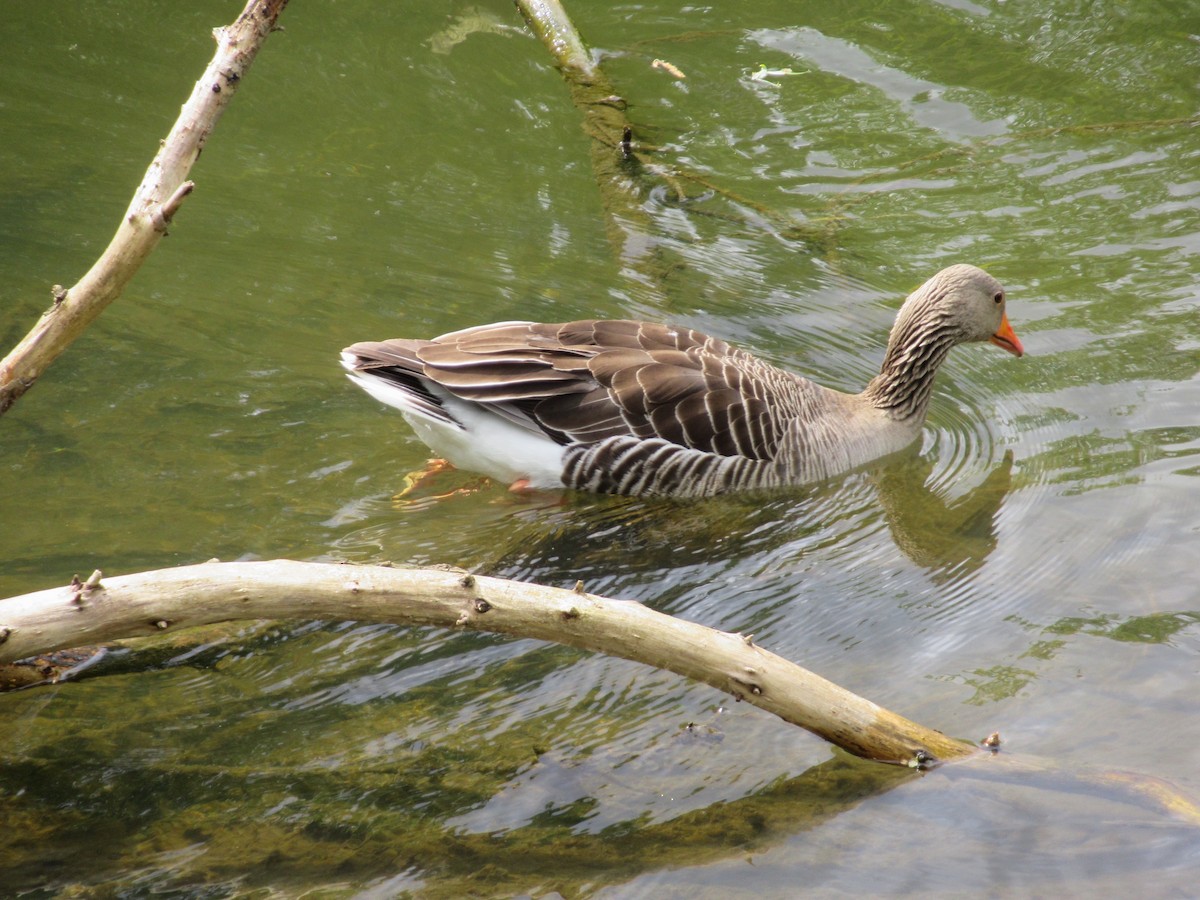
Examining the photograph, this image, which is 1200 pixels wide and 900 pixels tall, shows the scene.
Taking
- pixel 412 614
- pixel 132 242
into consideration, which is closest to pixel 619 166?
pixel 132 242

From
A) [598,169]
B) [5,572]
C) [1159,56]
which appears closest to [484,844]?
[5,572]

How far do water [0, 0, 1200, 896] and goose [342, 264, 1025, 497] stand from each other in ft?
0.86

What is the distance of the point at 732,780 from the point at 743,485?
2968mm

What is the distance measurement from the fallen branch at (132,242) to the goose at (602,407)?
2.55 m

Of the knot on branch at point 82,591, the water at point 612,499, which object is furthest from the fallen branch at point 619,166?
the knot on branch at point 82,591

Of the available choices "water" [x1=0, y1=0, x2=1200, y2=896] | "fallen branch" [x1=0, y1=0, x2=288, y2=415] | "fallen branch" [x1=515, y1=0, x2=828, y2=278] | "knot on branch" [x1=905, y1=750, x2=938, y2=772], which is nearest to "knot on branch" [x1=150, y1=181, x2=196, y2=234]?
"fallen branch" [x1=0, y1=0, x2=288, y2=415]

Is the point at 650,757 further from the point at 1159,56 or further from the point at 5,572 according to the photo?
the point at 1159,56

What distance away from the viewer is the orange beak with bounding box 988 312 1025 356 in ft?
27.7

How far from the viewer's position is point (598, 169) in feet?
35.3

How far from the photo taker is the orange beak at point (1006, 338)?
8.45 meters

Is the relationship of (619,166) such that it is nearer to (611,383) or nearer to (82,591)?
(611,383)

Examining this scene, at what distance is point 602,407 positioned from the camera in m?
7.45

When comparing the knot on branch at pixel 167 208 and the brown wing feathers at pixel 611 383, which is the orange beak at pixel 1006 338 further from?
the knot on branch at pixel 167 208

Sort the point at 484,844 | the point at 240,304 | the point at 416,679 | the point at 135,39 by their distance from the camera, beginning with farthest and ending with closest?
the point at 135,39, the point at 240,304, the point at 416,679, the point at 484,844
